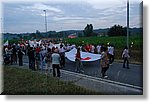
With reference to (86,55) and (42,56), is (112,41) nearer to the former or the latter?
(86,55)

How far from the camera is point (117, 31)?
4.84 metres

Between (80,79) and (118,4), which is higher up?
(118,4)

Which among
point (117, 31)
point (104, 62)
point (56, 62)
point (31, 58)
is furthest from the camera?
point (31, 58)

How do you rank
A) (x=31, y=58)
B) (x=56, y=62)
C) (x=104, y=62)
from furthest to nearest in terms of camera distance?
(x=31, y=58), (x=56, y=62), (x=104, y=62)

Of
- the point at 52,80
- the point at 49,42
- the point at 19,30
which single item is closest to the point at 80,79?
the point at 52,80

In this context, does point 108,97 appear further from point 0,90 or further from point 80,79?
point 0,90

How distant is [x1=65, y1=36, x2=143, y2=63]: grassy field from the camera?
15.3 feet

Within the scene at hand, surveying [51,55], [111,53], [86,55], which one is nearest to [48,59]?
[51,55]

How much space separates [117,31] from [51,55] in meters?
1.08

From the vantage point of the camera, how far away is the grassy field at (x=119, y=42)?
466cm

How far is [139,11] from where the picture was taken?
466 centimetres

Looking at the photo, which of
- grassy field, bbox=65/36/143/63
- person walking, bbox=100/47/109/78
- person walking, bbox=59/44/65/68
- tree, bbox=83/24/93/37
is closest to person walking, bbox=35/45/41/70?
person walking, bbox=59/44/65/68

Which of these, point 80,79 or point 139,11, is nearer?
point 139,11

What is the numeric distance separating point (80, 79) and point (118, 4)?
1.23 metres
